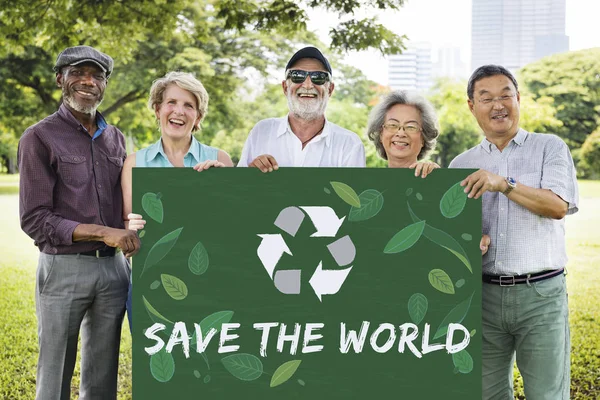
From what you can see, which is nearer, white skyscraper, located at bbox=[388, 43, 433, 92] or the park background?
the park background

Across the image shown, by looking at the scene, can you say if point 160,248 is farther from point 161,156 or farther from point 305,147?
point 305,147

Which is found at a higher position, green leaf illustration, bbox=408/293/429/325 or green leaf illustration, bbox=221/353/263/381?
green leaf illustration, bbox=408/293/429/325

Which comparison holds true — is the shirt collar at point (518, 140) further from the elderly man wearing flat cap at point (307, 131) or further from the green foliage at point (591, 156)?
the green foliage at point (591, 156)

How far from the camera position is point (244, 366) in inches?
109

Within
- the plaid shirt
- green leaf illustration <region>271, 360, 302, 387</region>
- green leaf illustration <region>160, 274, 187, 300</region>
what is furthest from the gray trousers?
green leaf illustration <region>271, 360, 302, 387</region>

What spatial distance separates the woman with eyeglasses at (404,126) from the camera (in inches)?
123

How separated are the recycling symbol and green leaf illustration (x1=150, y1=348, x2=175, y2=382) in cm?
54

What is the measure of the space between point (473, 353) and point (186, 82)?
1.77 meters

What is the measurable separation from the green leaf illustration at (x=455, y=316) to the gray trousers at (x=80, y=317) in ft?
5.16

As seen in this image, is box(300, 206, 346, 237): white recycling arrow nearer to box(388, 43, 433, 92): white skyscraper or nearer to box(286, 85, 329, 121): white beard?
box(286, 85, 329, 121): white beard

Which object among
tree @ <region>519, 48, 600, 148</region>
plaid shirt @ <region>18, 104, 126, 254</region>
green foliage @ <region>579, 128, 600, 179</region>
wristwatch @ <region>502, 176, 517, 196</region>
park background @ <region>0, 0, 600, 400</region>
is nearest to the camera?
wristwatch @ <region>502, 176, 517, 196</region>

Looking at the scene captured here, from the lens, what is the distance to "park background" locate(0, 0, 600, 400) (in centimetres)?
709

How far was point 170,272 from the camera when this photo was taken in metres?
2.75

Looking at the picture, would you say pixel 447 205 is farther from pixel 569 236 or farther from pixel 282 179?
pixel 569 236
